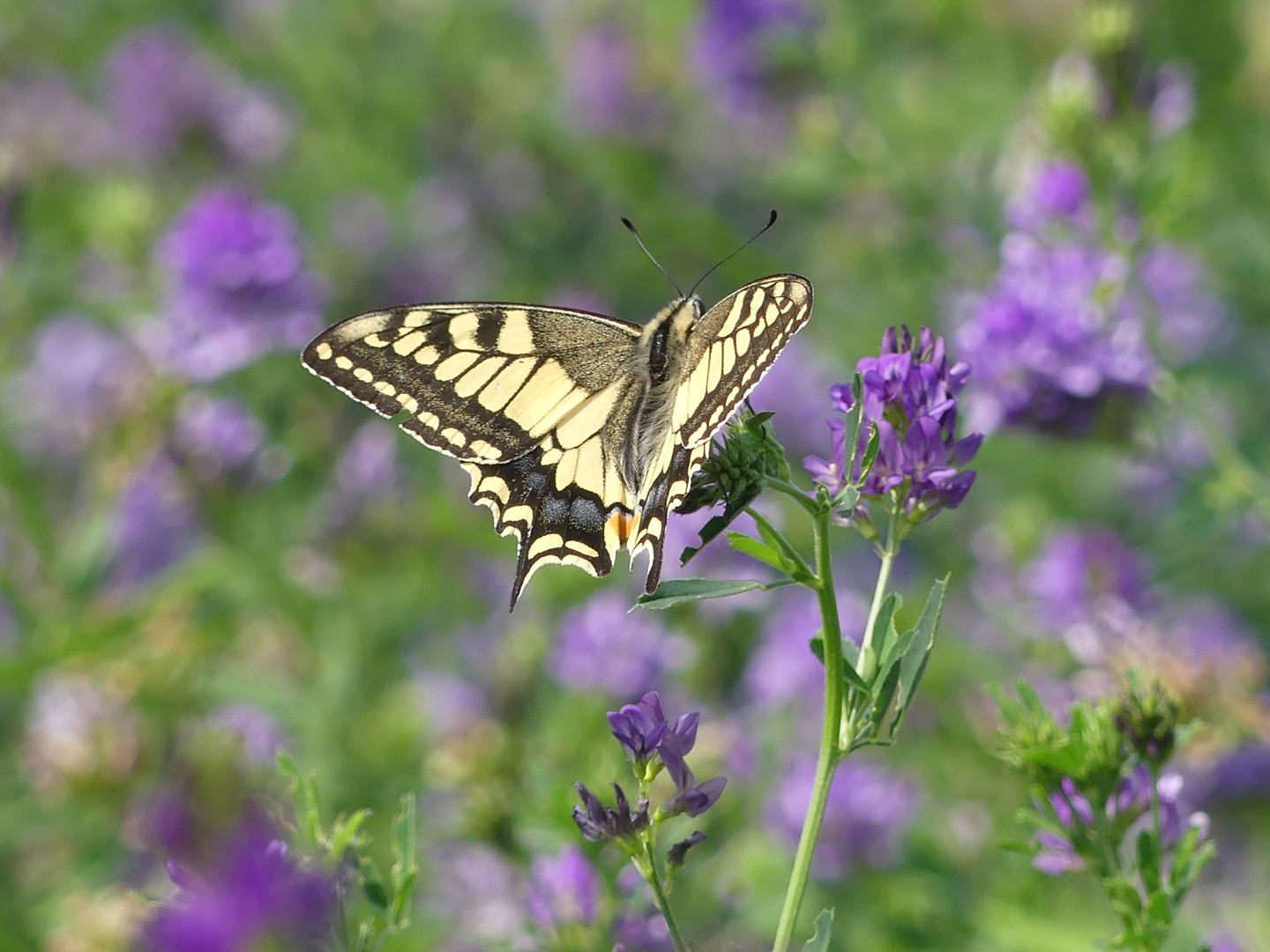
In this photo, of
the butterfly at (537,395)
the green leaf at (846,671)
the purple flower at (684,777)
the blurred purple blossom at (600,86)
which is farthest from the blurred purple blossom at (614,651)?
the blurred purple blossom at (600,86)

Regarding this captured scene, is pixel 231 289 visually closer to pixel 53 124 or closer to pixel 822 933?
pixel 53 124

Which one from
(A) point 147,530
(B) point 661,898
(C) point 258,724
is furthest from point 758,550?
(A) point 147,530

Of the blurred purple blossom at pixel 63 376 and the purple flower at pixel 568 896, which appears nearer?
the purple flower at pixel 568 896

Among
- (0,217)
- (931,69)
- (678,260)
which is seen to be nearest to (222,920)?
(0,217)

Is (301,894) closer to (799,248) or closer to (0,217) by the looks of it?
(0,217)

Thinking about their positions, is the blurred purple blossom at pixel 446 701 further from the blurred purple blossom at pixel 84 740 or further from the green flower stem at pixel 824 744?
the green flower stem at pixel 824 744
